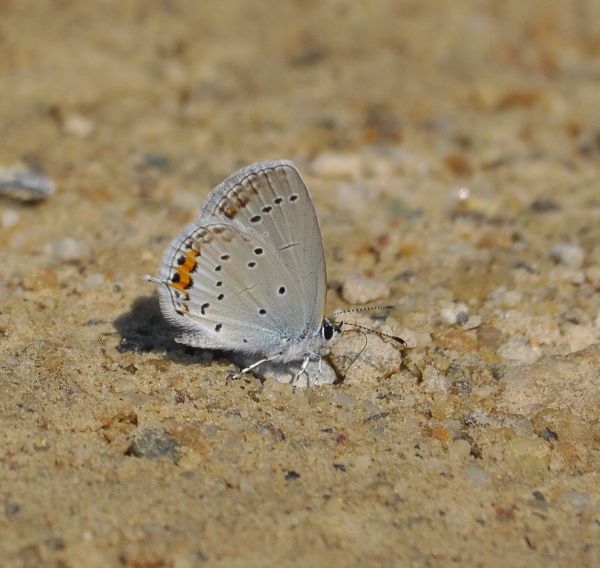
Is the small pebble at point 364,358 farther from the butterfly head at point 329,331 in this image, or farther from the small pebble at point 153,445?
the small pebble at point 153,445

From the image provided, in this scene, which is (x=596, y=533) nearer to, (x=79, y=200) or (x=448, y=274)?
(x=448, y=274)

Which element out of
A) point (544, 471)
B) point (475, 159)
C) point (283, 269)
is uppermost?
point (283, 269)

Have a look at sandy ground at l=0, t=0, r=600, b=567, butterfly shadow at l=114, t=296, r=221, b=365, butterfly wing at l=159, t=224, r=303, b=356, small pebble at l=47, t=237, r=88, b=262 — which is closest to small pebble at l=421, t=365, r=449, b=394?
sandy ground at l=0, t=0, r=600, b=567

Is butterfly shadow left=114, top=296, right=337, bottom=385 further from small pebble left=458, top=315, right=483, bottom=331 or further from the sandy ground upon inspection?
small pebble left=458, top=315, right=483, bottom=331

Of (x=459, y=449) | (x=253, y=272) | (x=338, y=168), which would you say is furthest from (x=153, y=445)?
(x=338, y=168)

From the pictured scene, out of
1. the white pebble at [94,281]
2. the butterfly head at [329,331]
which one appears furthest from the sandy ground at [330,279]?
the butterfly head at [329,331]

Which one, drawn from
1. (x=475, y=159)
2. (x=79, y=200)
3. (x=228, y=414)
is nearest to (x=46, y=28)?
(x=79, y=200)
